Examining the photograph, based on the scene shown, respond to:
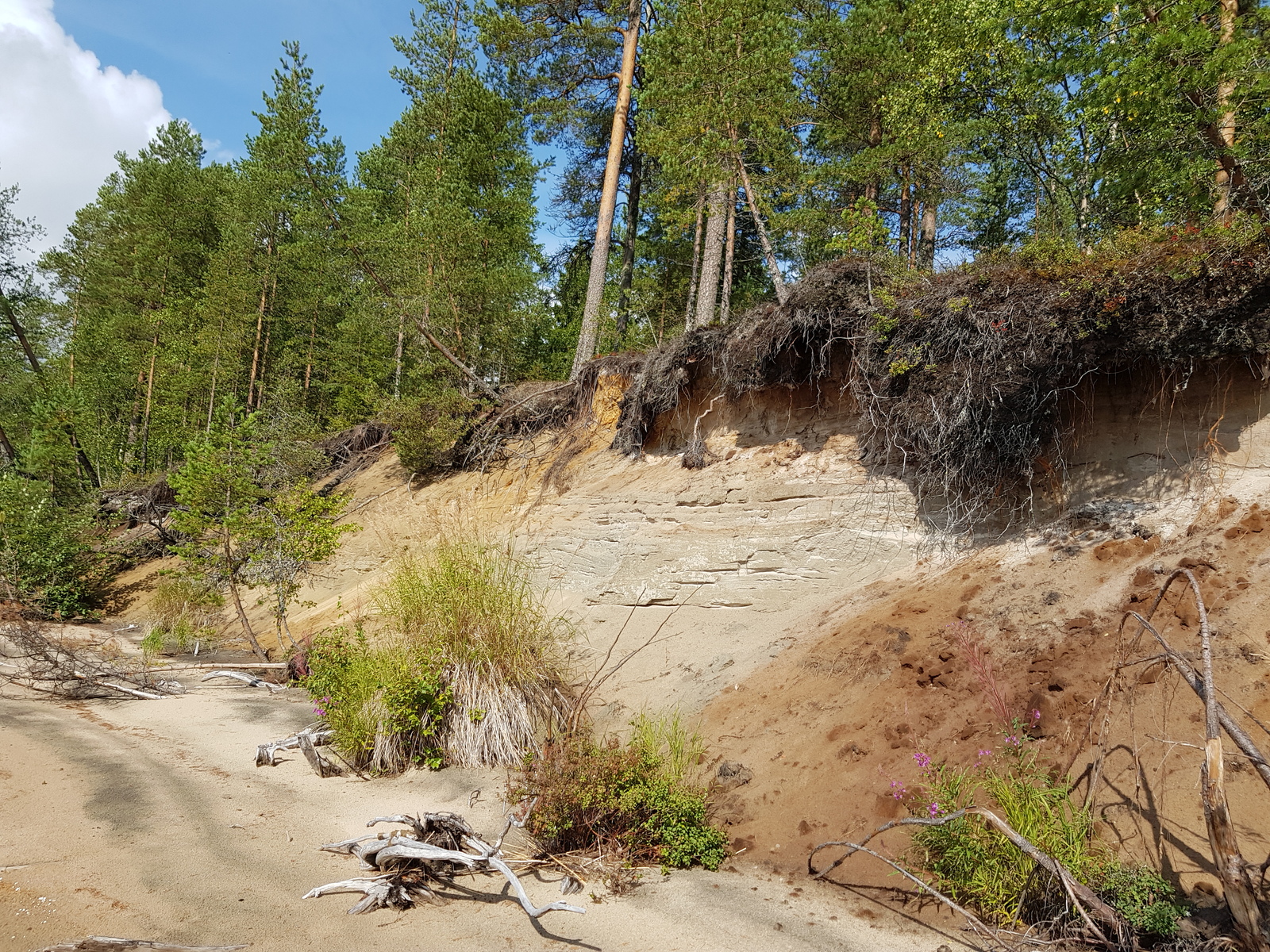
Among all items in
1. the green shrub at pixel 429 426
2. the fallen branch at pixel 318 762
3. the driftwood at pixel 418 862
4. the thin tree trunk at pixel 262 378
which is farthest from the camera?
the thin tree trunk at pixel 262 378

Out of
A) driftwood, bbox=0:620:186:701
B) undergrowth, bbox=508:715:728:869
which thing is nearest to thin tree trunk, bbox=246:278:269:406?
driftwood, bbox=0:620:186:701

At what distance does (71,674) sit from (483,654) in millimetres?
5826

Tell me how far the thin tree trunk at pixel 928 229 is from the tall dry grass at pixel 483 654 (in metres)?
9.47

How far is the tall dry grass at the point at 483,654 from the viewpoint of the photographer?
545 cm

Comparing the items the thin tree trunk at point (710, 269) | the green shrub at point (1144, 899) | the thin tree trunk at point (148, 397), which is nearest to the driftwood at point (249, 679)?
the thin tree trunk at point (710, 269)

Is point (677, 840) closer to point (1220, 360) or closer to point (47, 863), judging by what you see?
point (47, 863)

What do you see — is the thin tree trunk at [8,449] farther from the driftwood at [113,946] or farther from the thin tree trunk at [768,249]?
the driftwood at [113,946]

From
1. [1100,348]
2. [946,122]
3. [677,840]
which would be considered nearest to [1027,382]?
[1100,348]

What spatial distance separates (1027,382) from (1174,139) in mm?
3487

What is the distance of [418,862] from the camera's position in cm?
374

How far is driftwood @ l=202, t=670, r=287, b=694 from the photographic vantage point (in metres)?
8.87

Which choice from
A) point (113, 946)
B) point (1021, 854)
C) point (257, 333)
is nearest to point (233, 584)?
point (113, 946)

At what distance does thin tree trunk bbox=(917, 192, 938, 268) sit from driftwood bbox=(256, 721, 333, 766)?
36.7 ft

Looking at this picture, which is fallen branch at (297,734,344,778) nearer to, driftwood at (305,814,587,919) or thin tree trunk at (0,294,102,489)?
driftwood at (305,814,587,919)
